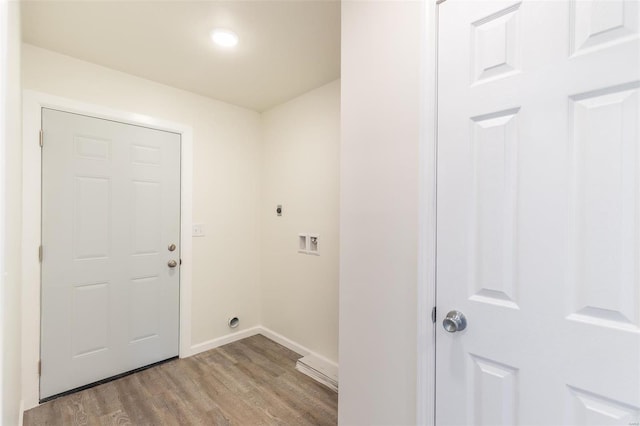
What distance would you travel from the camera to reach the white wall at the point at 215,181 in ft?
7.66

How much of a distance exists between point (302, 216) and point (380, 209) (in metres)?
1.58

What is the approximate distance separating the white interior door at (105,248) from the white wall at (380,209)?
187 centimetres

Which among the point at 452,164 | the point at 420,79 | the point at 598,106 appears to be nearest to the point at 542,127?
the point at 598,106

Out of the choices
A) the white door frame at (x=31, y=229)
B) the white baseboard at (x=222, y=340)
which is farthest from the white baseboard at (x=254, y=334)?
the white door frame at (x=31, y=229)

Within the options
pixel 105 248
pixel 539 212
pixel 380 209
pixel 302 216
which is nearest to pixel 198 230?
pixel 105 248

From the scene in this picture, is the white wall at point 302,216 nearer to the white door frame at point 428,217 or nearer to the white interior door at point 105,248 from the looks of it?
the white interior door at point 105,248

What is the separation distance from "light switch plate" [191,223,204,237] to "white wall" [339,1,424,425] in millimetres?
1850

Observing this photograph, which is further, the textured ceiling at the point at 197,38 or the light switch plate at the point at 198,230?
the light switch plate at the point at 198,230

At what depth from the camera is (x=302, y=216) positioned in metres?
2.80

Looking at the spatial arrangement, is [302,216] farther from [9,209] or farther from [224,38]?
[9,209]

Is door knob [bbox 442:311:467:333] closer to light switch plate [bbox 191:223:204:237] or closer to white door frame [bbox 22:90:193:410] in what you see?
light switch plate [bbox 191:223:204:237]

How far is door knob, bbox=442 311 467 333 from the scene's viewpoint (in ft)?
3.40

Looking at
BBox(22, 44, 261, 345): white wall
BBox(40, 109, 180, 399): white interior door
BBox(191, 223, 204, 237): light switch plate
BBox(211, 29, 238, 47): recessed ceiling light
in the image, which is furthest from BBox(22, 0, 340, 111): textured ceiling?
BBox(191, 223, 204, 237): light switch plate

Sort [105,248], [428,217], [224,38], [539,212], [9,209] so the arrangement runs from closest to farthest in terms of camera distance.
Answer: [539,212] < [9,209] < [428,217] < [224,38] < [105,248]
